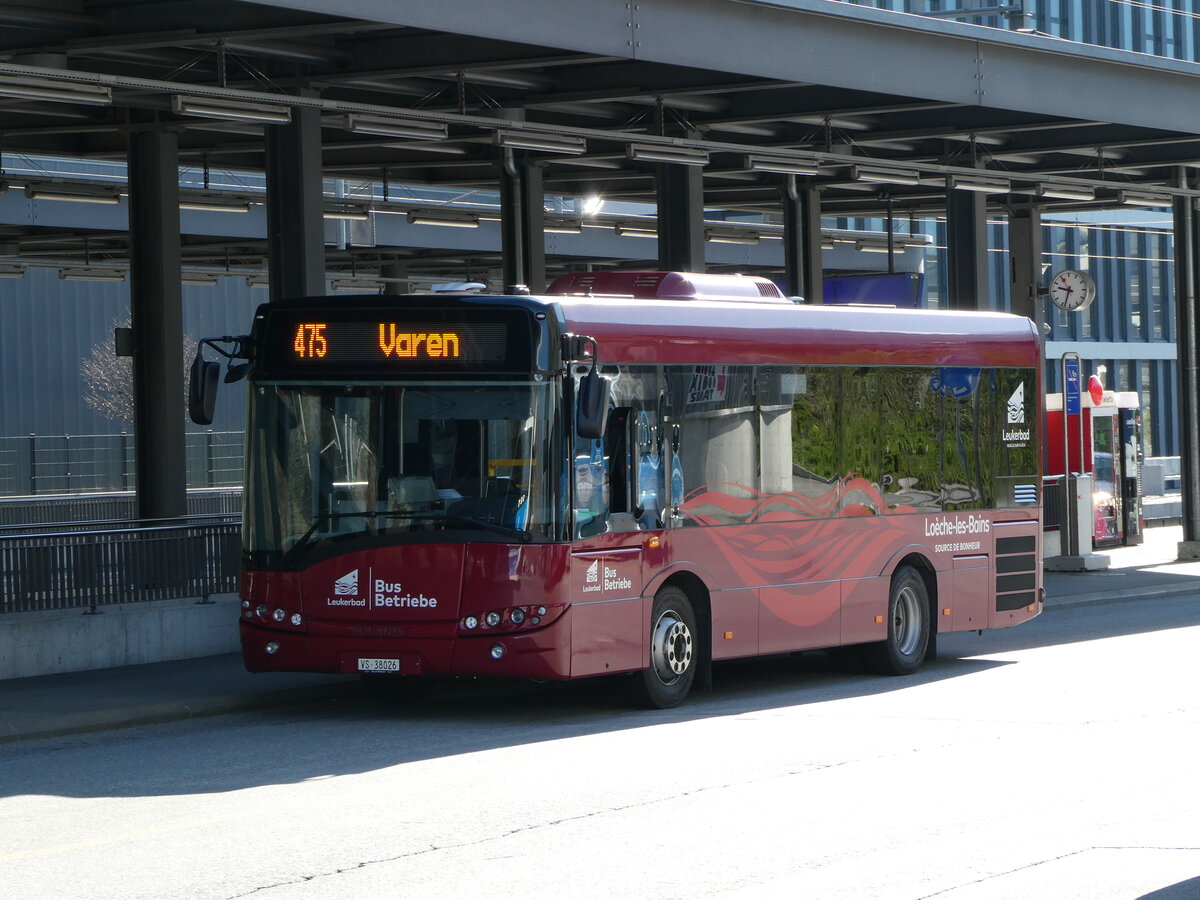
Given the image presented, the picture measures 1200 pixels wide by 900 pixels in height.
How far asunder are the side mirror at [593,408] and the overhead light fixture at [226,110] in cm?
550

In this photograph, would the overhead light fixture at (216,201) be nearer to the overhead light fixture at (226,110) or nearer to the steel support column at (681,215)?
the steel support column at (681,215)

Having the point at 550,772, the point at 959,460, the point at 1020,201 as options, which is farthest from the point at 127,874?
the point at 1020,201

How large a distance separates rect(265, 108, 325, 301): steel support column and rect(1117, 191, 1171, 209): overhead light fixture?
13999 mm

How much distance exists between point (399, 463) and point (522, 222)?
13216 millimetres

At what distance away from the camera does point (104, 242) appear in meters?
34.2

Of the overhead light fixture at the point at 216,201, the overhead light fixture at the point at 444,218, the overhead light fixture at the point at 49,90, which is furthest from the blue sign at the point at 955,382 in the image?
the overhead light fixture at the point at 216,201

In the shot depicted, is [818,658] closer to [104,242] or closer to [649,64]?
[649,64]

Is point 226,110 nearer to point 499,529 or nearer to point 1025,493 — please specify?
point 499,529

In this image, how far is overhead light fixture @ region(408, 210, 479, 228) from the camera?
95.6 feet

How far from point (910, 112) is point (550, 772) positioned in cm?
1605

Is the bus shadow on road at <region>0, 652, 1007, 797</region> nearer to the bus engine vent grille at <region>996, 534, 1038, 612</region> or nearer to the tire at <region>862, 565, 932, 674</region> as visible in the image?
the tire at <region>862, 565, 932, 674</region>

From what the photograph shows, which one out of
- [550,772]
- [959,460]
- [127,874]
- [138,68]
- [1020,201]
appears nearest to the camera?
[127,874]

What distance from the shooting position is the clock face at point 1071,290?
101 feet

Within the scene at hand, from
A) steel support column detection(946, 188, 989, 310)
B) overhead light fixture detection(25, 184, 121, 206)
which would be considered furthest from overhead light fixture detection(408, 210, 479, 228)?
steel support column detection(946, 188, 989, 310)
